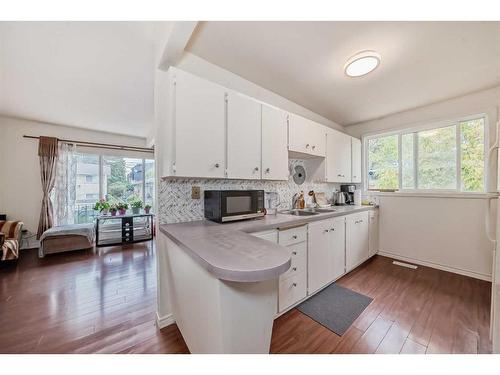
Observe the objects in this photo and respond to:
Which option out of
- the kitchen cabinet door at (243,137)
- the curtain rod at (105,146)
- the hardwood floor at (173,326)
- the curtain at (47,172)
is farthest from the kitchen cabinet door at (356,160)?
the curtain at (47,172)

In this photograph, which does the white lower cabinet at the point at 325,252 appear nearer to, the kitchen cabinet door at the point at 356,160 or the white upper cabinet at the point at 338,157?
the white upper cabinet at the point at 338,157

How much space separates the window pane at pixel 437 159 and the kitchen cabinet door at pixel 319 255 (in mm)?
1998

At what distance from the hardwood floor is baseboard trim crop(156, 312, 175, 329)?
0.05 metres

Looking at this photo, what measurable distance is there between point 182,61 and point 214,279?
1.84 m

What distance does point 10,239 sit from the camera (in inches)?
118

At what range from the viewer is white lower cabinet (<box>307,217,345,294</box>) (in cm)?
193

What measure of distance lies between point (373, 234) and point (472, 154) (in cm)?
166

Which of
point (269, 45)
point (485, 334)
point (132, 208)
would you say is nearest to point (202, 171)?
point (269, 45)

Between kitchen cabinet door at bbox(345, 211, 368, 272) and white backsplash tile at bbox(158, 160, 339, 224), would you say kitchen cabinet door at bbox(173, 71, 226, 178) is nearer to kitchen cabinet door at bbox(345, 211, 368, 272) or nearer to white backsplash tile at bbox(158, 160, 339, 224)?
white backsplash tile at bbox(158, 160, 339, 224)

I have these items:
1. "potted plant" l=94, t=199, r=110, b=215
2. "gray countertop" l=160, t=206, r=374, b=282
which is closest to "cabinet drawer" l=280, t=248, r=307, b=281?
"gray countertop" l=160, t=206, r=374, b=282

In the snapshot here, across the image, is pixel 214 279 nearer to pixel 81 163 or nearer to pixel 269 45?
pixel 269 45

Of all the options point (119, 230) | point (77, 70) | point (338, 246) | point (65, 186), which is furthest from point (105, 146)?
point (338, 246)

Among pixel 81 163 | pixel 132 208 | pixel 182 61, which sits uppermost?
pixel 182 61
